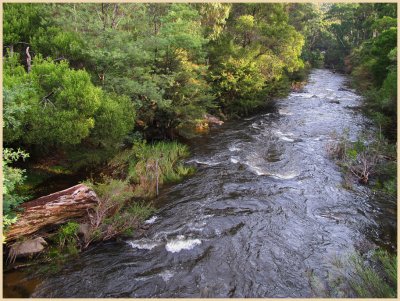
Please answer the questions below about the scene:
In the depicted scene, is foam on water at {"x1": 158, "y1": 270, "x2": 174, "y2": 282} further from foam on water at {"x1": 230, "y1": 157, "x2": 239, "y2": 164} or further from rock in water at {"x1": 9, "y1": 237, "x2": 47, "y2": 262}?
foam on water at {"x1": 230, "y1": 157, "x2": 239, "y2": 164}

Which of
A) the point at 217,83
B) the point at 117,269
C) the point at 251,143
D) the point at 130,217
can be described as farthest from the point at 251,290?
the point at 217,83

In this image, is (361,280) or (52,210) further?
(52,210)

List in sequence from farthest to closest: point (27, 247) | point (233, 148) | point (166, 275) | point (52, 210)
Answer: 1. point (233, 148)
2. point (52, 210)
3. point (27, 247)
4. point (166, 275)

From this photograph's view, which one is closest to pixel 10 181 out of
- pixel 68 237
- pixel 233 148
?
pixel 68 237

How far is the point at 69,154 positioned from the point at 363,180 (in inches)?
531

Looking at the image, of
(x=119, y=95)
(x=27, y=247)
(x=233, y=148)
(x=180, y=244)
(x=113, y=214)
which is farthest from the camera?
(x=233, y=148)

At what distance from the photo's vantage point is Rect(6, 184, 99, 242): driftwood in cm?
945

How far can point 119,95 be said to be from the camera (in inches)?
613

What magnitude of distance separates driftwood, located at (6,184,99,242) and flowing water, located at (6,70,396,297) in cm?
156

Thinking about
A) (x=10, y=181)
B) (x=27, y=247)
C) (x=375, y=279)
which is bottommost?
(x=27, y=247)

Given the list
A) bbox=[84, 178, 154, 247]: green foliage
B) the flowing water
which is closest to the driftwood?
bbox=[84, 178, 154, 247]: green foliage

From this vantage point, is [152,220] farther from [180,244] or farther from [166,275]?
[166,275]

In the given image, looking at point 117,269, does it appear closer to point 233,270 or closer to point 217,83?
point 233,270

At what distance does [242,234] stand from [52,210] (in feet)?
20.4
